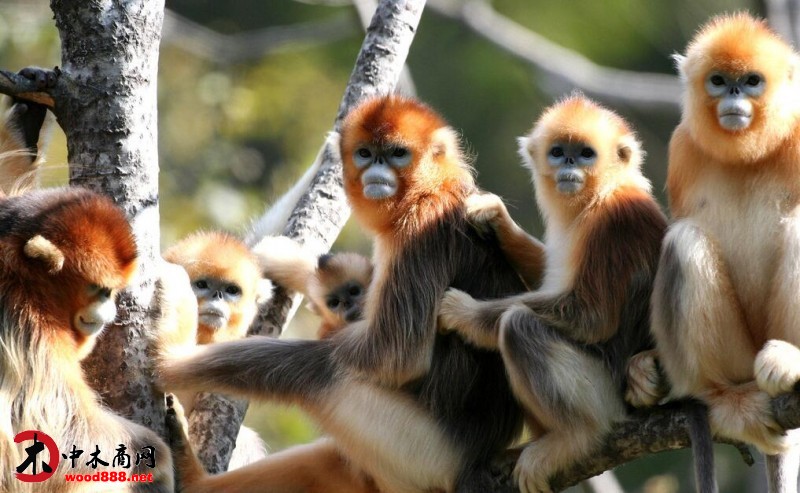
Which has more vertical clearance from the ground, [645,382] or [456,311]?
[456,311]

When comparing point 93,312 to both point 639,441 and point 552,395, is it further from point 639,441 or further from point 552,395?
point 639,441

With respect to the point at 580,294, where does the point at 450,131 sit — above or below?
above

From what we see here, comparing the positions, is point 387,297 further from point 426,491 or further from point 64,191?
point 64,191

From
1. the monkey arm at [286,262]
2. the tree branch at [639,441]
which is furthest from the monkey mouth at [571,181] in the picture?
the monkey arm at [286,262]

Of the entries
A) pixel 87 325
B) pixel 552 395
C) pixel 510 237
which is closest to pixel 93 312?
pixel 87 325

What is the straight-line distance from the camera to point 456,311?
5270mm

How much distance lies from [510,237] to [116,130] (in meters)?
1.96

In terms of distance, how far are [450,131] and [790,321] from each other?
1883 millimetres

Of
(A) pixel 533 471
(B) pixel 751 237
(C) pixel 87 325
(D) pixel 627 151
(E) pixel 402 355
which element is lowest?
(A) pixel 533 471

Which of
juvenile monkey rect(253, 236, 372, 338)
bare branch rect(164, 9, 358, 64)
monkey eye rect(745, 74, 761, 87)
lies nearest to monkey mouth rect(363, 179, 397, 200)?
juvenile monkey rect(253, 236, 372, 338)

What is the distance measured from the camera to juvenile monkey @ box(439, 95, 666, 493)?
4988 mm

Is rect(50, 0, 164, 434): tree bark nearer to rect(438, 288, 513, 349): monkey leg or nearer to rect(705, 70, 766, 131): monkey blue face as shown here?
rect(438, 288, 513, 349): monkey leg

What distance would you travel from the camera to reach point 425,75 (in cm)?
2302

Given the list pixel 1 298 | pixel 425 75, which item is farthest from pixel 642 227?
pixel 425 75
